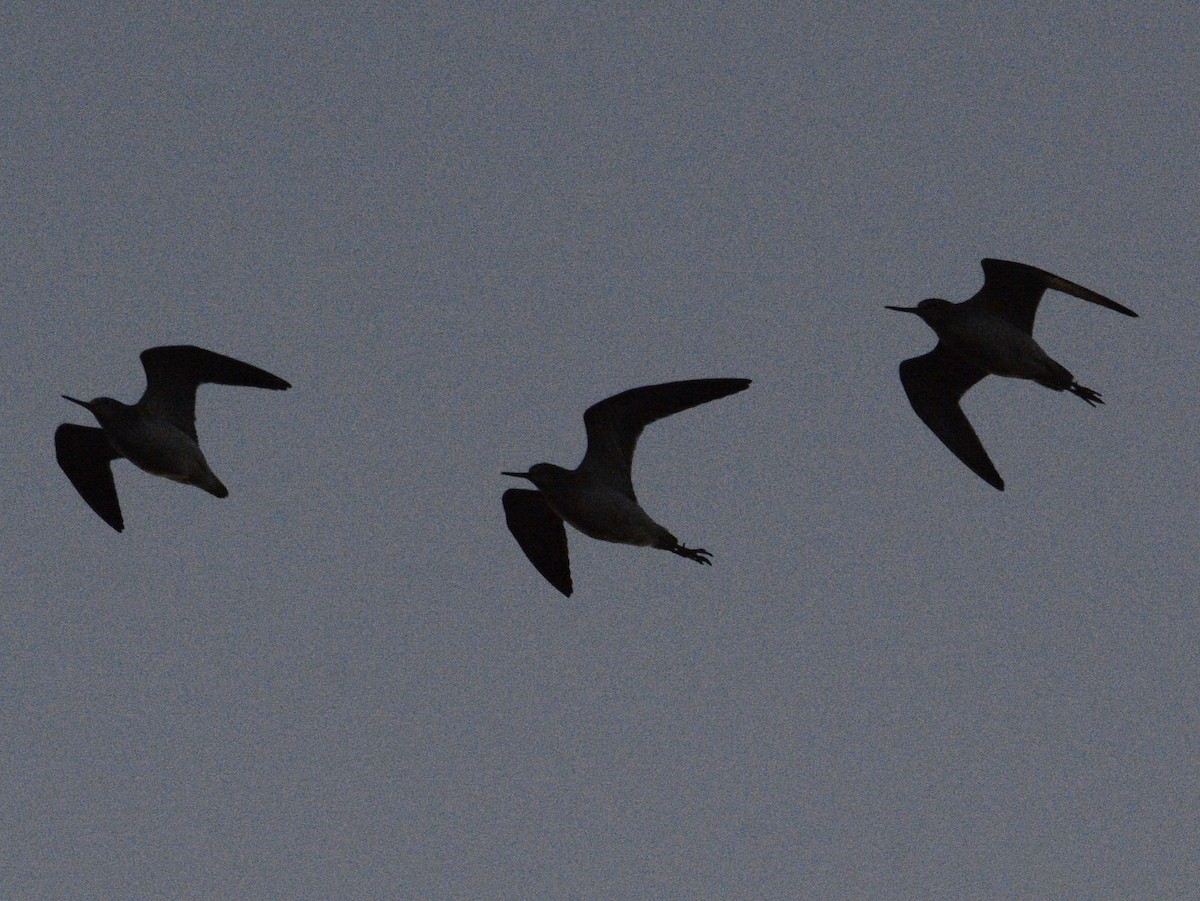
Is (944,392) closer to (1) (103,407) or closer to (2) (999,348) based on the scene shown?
(2) (999,348)

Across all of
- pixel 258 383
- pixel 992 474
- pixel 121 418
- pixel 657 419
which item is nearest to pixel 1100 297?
pixel 992 474

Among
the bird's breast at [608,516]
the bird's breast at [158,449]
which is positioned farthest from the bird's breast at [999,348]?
the bird's breast at [158,449]

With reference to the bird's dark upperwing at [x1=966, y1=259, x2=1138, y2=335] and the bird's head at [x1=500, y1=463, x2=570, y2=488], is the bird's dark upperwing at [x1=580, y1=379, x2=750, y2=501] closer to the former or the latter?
the bird's head at [x1=500, y1=463, x2=570, y2=488]

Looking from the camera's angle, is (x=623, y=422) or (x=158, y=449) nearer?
(x=623, y=422)

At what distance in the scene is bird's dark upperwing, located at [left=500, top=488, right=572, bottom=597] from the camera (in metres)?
23.9

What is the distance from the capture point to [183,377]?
23797 mm

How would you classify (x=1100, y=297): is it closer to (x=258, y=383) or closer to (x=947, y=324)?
(x=947, y=324)

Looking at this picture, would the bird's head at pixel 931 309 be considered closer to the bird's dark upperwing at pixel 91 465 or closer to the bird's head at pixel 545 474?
the bird's head at pixel 545 474

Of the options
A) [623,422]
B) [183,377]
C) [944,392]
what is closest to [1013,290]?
[944,392]

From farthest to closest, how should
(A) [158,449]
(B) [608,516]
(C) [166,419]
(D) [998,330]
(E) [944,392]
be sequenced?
(E) [944,392] < (C) [166,419] < (A) [158,449] < (D) [998,330] < (B) [608,516]

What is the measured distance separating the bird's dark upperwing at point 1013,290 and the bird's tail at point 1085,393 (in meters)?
0.81

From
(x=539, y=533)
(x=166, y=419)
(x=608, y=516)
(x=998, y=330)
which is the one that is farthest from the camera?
(x=539, y=533)

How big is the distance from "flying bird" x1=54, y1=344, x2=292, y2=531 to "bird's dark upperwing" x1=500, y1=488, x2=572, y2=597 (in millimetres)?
3205

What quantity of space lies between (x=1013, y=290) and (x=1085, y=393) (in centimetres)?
147
